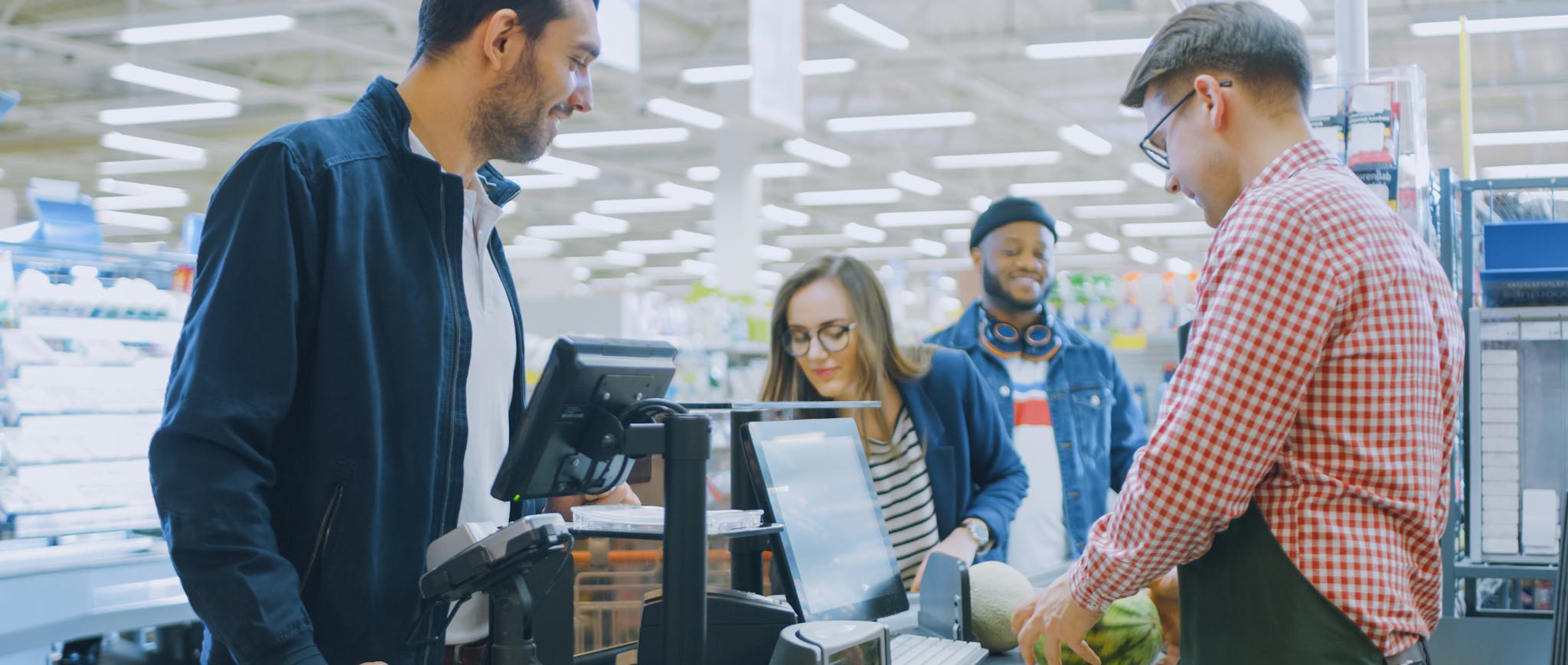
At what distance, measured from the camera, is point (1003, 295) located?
10.9 ft

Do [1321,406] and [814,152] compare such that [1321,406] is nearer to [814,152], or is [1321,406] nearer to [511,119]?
[511,119]

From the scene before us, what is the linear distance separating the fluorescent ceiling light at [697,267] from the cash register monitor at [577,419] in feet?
78.3

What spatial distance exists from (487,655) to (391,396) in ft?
1.31

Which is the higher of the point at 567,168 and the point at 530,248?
the point at 567,168

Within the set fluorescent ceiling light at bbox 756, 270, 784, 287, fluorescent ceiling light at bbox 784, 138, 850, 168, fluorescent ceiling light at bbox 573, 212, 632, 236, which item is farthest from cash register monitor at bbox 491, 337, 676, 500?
fluorescent ceiling light at bbox 756, 270, 784, 287

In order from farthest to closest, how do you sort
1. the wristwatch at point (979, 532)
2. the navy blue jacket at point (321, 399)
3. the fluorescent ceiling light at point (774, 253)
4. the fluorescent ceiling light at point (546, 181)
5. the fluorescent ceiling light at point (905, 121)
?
the fluorescent ceiling light at point (774, 253) < the fluorescent ceiling light at point (546, 181) < the fluorescent ceiling light at point (905, 121) < the wristwatch at point (979, 532) < the navy blue jacket at point (321, 399)

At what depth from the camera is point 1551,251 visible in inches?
94.3

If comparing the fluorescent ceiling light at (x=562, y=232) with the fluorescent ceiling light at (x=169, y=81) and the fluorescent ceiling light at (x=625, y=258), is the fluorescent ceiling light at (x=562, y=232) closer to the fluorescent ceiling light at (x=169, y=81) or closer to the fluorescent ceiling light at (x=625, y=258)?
the fluorescent ceiling light at (x=625, y=258)

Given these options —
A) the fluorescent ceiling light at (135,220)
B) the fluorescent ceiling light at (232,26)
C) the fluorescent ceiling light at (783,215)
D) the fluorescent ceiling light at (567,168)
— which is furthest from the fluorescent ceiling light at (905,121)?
the fluorescent ceiling light at (135,220)

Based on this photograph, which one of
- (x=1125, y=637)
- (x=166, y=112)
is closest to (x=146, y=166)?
(x=166, y=112)

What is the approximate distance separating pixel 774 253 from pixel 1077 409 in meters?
19.8

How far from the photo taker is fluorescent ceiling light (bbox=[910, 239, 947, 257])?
73.6ft

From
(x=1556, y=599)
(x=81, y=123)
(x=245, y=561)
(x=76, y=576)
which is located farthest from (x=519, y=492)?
(x=81, y=123)

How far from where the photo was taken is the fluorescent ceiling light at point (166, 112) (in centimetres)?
1131
